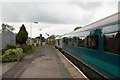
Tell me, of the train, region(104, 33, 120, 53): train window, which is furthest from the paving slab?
region(104, 33, 120, 53): train window

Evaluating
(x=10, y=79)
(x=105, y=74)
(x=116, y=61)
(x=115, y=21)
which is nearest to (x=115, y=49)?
(x=116, y=61)

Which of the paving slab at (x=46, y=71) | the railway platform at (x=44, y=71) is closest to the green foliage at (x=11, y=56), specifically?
the railway platform at (x=44, y=71)

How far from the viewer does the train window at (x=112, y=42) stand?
902 cm

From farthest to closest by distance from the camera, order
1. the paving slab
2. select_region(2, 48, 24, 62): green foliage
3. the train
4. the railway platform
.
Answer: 1. select_region(2, 48, 24, 62): green foliage
2. the paving slab
3. the railway platform
4. the train

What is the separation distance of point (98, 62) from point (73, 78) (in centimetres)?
227

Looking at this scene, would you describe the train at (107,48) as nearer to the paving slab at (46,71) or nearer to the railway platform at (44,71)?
the railway platform at (44,71)

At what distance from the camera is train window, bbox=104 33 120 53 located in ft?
29.6

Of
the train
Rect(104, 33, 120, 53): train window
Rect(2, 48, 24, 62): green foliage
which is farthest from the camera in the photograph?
Rect(2, 48, 24, 62): green foliage

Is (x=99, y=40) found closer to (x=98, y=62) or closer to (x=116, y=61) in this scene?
(x=98, y=62)

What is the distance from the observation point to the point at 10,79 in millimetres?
13953

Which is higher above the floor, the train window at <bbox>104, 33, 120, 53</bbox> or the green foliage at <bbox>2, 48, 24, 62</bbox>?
the train window at <bbox>104, 33, 120, 53</bbox>

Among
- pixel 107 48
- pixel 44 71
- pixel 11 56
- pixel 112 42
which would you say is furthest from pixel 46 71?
pixel 11 56

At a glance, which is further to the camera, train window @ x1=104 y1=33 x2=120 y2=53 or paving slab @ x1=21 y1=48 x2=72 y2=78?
paving slab @ x1=21 y1=48 x2=72 y2=78

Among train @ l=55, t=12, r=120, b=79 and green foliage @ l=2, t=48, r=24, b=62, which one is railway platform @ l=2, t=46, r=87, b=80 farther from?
green foliage @ l=2, t=48, r=24, b=62
